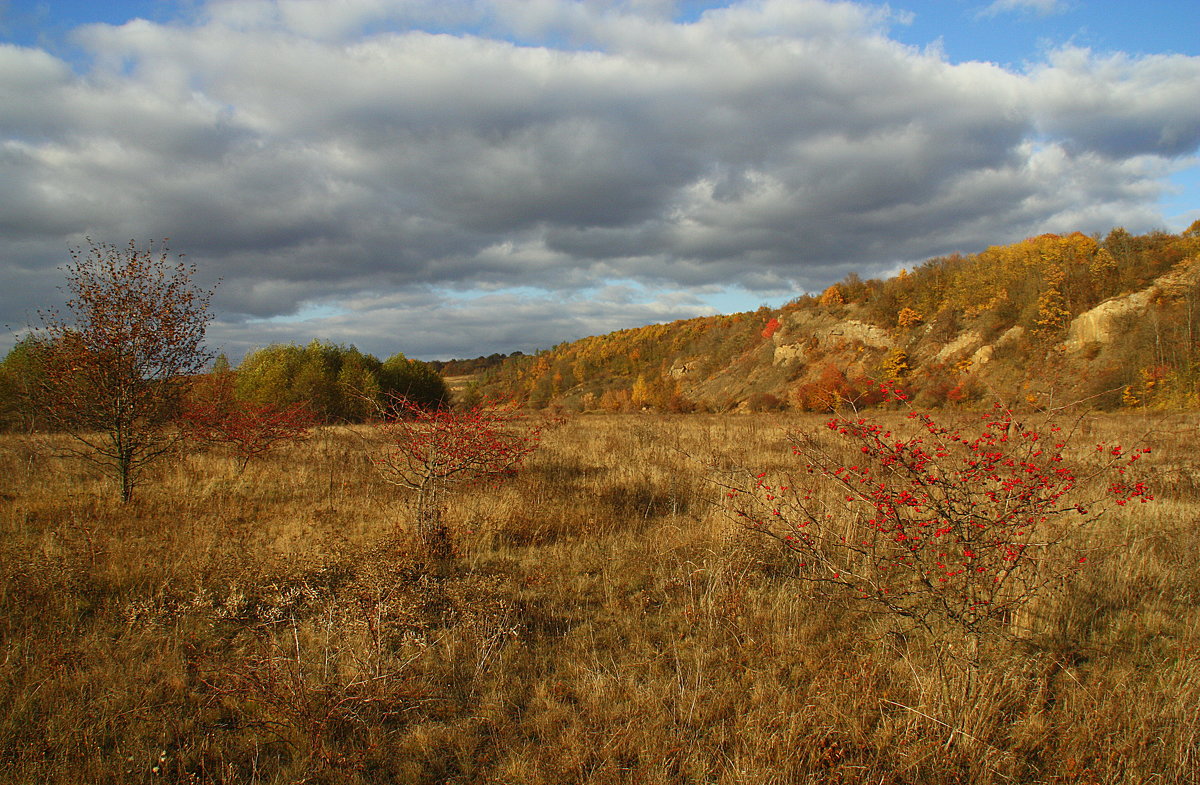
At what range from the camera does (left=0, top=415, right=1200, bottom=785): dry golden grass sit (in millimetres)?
3195

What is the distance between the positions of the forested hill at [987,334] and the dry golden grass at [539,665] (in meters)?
13.8

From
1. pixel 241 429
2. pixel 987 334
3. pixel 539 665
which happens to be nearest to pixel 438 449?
pixel 539 665

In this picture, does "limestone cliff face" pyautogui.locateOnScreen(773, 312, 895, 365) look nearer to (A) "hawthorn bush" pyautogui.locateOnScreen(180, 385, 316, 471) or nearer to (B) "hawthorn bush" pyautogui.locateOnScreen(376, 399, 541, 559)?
(A) "hawthorn bush" pyautogui.locateOnScreen(180, 385, 316, 471)

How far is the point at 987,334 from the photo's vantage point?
42.5 m

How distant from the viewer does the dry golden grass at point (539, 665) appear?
3.20 meters

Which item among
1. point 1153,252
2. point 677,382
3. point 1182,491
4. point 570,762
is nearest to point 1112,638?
point 570,762

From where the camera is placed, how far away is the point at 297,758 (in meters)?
3.18

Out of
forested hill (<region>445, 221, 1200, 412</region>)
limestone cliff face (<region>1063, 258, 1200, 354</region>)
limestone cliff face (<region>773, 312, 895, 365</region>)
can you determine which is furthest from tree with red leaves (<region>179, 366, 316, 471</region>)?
limestone cliff face (<region>773, 312, 895, 365</region>)

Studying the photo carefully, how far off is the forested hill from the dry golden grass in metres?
13.8

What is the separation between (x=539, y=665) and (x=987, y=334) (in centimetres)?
4874

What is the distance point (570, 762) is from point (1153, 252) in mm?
50773

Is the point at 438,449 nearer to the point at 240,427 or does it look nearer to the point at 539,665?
the point at 539,665

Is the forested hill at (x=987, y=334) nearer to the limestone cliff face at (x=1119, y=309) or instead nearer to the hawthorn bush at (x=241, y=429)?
the limestone cliff face at (x=1119, y=309)

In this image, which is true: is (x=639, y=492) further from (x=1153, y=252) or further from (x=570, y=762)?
(x=1153, y=252)
